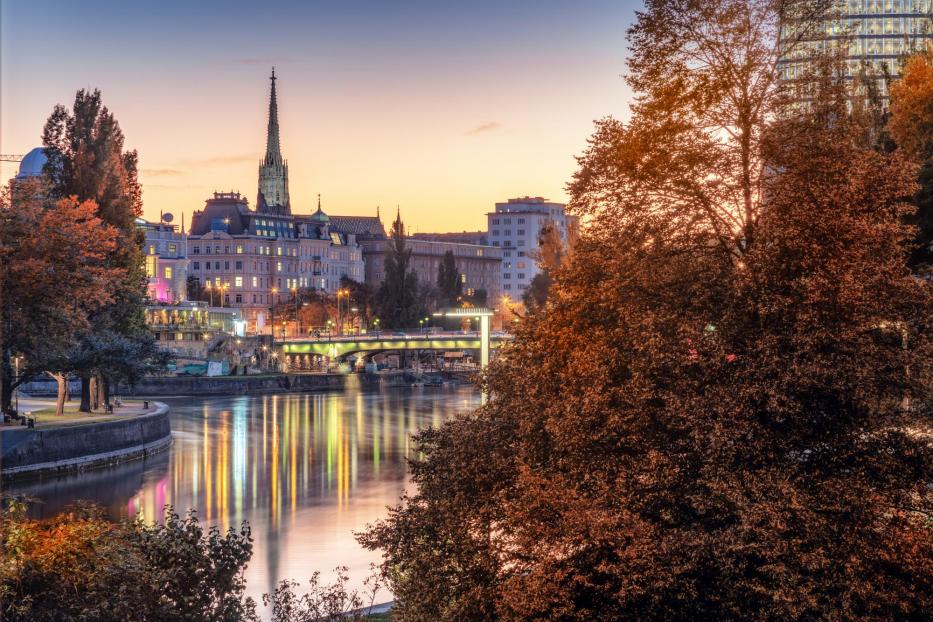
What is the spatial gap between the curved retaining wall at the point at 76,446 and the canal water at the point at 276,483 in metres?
0.75

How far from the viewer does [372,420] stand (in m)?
72.1

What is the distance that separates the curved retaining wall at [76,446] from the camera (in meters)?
41.1

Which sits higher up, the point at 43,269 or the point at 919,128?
the point at 919,128

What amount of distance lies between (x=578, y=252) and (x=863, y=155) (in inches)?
169

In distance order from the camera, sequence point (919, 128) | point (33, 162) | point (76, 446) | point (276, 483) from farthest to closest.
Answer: point (33, 162) < point (276, 483) < point (76, 446) < point (919, 128)

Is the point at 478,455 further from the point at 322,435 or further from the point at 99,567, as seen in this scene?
the point at 322,435

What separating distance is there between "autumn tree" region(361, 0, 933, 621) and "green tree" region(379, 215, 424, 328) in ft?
373

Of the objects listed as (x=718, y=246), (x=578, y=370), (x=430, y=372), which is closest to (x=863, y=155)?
(x=718, y=246)

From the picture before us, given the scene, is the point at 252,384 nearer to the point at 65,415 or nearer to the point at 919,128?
the point at 65,415

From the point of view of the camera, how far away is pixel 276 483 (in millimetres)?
45500

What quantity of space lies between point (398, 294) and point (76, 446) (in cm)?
8912

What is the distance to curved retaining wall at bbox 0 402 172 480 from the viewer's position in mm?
41062

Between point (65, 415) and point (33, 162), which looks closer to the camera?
point (65, 415)

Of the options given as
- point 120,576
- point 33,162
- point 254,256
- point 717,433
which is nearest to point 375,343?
point 33,162
